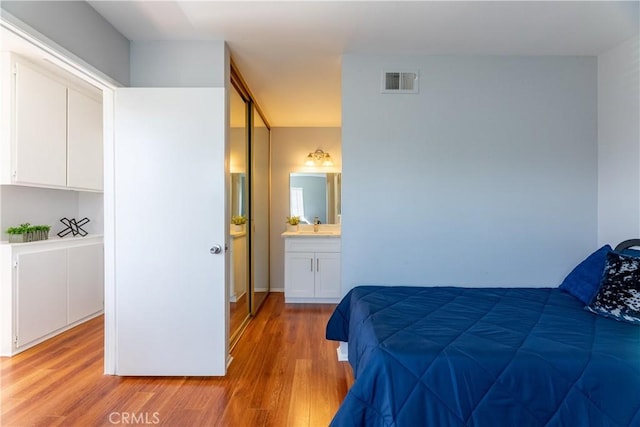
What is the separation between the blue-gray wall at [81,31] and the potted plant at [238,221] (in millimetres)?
1336

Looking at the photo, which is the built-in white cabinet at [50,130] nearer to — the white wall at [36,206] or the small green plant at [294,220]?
the white wall at [36,206]

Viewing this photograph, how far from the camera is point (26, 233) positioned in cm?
268

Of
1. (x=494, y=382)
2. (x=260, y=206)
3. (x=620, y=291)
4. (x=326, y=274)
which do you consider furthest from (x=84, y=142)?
(x=620, y=291)

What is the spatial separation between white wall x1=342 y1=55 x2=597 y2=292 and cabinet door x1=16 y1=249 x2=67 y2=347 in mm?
2640

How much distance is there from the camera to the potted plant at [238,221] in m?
2.92

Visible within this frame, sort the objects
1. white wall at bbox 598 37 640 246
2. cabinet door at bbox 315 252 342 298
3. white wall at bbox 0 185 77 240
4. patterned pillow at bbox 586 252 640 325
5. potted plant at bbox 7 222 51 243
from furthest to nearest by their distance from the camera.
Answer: cabinet door at bbox 315 252 342 298 < white wall at bbox 0 185 77 240 < potted plant at bbox 7 222 51 243 < white wall at bbox 598 37 640 246 < patterned pillow at bbox 586 252 640 325

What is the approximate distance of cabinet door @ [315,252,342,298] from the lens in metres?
3.91

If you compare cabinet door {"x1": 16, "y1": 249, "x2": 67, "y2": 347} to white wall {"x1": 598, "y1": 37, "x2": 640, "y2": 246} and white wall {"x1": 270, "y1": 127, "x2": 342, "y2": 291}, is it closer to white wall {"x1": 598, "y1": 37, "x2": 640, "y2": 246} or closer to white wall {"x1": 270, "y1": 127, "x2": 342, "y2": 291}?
white wall {"x1": 270, "y1": 127, "x2": 342, "y2": 291}

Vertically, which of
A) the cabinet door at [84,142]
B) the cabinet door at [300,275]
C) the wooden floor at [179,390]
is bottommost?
the wooden floor at [179,390]

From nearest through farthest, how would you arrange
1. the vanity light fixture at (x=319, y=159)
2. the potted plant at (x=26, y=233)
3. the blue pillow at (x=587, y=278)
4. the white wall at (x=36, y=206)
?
the blue pillow at (x=587, y=278), the potted plant at (x=26, y=233), the white wall at (x=36, y=206), the vanity light fixture at (x=319, y=159)

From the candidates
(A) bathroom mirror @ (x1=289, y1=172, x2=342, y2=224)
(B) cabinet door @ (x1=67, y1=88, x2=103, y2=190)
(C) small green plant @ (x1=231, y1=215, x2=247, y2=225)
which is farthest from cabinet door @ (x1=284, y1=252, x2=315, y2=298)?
(B) cabinet door @ (x1=67, y1=88, x2=103, y2=190)

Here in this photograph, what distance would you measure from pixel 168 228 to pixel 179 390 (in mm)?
1064

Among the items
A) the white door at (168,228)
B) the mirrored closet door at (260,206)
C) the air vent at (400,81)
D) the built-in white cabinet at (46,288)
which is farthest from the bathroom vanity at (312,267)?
the built-in white cabinet at (46,288)

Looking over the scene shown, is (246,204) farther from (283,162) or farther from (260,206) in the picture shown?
(283,162)
